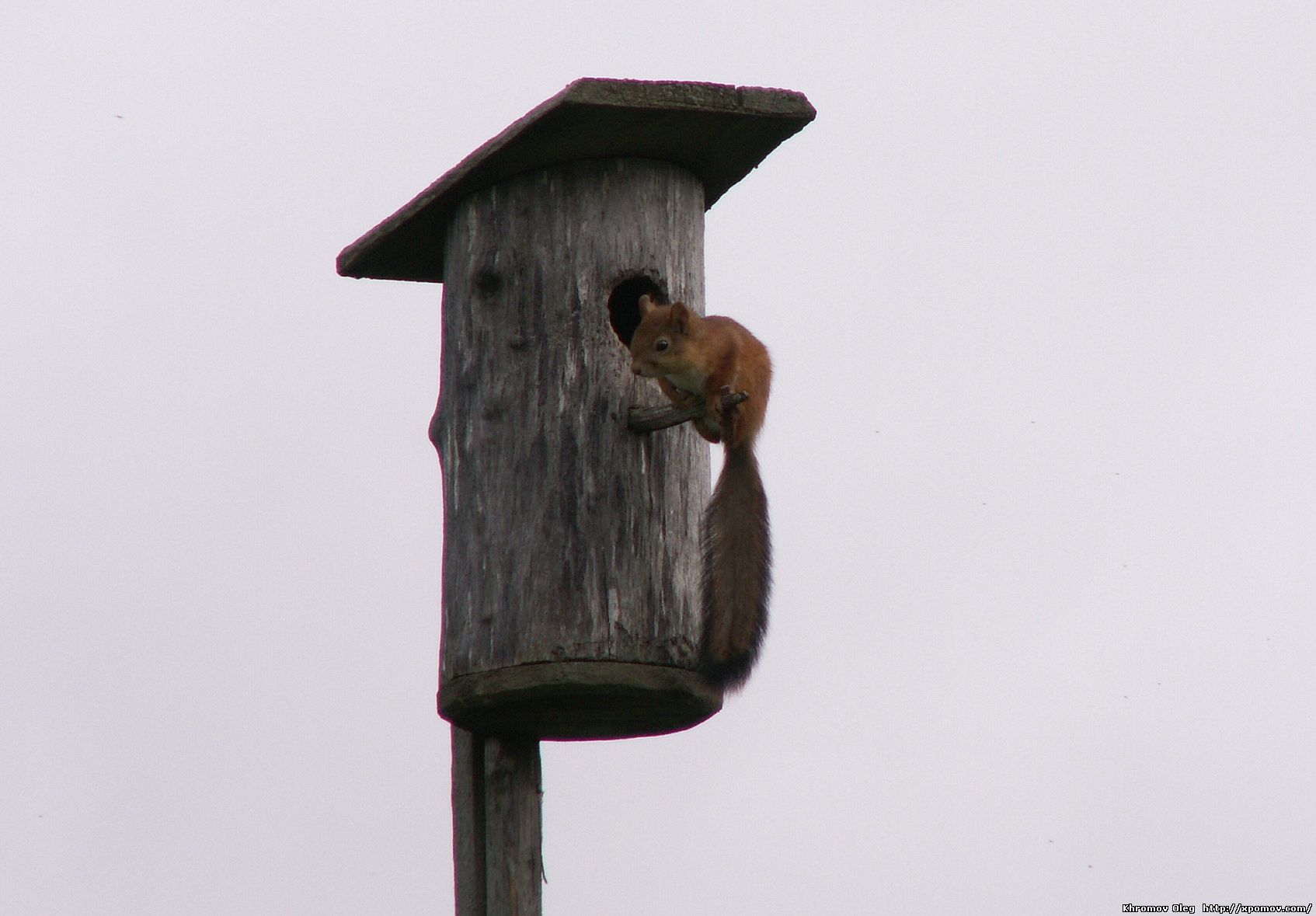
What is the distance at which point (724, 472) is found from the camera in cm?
723

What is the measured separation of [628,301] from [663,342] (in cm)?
91

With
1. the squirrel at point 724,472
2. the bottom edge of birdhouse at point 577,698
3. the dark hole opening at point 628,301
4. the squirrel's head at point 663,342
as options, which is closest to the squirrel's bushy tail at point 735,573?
the squirrel at point 724,472

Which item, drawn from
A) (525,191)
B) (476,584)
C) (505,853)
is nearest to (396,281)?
(525,191)

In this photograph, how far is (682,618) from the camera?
711cm

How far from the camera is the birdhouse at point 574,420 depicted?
704 centimetres

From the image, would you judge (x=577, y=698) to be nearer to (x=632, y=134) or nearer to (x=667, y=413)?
(x=667, y=413)

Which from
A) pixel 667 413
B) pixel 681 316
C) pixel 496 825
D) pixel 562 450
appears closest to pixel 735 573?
pixel 667 413

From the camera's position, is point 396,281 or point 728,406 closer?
point 728,406

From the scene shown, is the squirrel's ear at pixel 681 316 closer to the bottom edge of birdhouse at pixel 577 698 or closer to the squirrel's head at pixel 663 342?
the squirrel's head at pixel 663 342

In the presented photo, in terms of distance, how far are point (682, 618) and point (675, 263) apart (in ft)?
4.00

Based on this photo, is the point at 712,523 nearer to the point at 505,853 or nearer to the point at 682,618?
the point at 682,618

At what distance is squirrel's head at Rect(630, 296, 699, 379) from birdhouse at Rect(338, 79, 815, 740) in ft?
0.50

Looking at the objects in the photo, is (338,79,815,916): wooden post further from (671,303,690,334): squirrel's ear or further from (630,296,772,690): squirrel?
(671,303,690,334): squirrel's ear

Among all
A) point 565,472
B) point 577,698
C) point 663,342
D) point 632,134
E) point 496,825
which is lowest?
point 496,825
